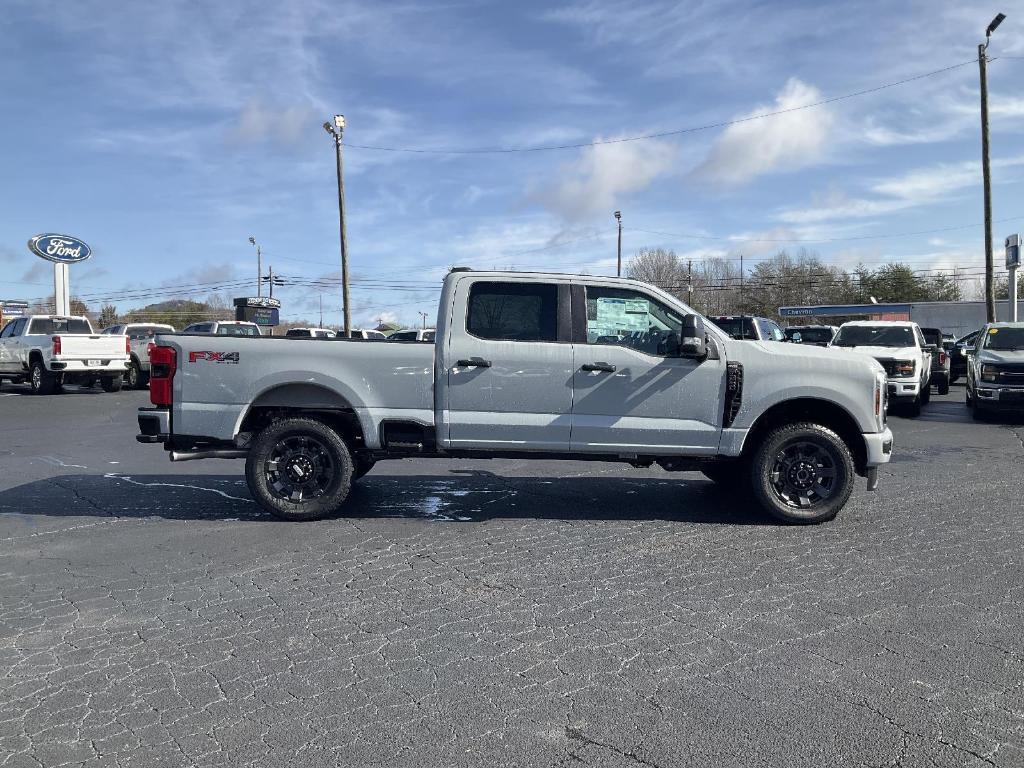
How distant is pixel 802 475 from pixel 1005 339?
40.0 feet

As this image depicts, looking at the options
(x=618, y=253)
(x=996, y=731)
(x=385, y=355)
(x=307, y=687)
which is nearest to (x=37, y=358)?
(x=385, y=355)

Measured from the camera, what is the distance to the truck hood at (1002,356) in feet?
49.1

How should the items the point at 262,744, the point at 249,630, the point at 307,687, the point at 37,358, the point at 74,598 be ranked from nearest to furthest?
the point at 262,744 → the point at 307,687 → the point at 249,630 → the point at 74,598 → the point at 37,358

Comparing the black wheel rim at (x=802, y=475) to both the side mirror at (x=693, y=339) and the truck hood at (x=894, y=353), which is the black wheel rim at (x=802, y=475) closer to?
the side mirror at (x=693, y=339)

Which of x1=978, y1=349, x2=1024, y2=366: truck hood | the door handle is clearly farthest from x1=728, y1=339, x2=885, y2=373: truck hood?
x1=978, y1=349, x2=1024, y2=366: truck hood

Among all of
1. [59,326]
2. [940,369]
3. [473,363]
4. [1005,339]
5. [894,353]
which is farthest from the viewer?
[59,326]

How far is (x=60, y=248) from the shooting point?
33.6m

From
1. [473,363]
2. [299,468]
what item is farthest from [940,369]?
[299,468]

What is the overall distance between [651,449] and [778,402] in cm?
113

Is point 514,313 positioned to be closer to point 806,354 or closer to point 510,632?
point 806,354

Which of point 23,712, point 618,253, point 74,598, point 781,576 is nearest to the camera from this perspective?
point 23,712

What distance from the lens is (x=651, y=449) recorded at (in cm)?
692

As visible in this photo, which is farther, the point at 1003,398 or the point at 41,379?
the point at 41,379

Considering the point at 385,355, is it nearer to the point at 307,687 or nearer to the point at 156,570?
the point at 156,570
